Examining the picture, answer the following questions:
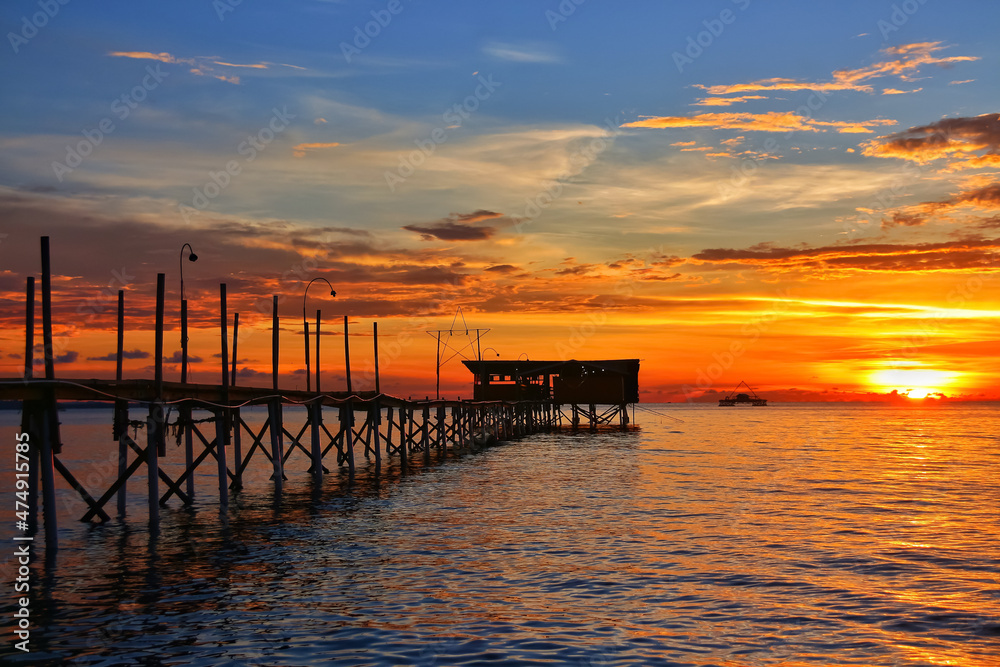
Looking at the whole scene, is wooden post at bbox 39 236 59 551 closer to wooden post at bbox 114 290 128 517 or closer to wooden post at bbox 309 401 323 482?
wooden post at bbox 114 290 128 517

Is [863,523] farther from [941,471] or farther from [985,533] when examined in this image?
[941,471]

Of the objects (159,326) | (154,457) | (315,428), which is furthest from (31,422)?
(315,428)

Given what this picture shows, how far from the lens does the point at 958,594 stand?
1560 centimetres

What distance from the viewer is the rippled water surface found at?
11.9m

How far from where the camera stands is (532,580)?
16.0 metres

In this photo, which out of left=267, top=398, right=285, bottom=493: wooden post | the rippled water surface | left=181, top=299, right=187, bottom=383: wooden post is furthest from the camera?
left=181, top=299, right=187, bottom=383: wooden post

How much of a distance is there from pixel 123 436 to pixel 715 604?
16622 millimetres

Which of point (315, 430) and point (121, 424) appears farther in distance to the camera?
point (315, 430)

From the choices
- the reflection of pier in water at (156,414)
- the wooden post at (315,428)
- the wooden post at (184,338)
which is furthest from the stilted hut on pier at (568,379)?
the wooden post at (184,338)

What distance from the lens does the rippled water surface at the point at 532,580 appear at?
467 inches

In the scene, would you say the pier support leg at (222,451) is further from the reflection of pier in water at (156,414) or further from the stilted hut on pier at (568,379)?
the stilted hut on pier at (568,379)

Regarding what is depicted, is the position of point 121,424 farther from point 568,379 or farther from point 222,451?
point 568,379

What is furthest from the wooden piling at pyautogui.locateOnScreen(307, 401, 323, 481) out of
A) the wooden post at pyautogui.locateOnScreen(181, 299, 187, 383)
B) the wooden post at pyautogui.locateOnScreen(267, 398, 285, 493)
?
the wooden post at pyautogui.locateOnScreen(181, 299, 187, 383)

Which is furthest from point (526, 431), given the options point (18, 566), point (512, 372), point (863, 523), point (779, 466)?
point (18, 566)
